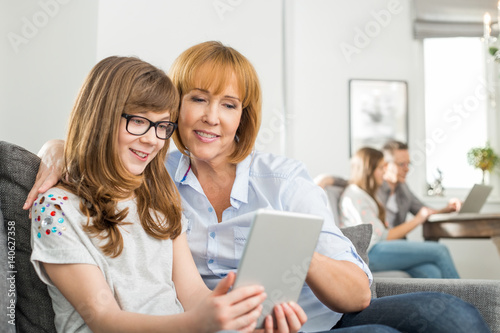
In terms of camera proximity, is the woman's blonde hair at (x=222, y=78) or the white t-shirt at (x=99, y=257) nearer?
the white t-shirt at (x=99, y=257)

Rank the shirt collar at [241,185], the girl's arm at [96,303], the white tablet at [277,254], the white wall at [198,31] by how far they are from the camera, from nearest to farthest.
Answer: the white tablet at [277,254] < the girl's arm at [96,303] < the shirt collar at [241,185] < the white wall at [198,31]

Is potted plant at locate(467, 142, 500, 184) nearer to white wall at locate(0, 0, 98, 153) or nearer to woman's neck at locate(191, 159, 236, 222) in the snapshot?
white wall at locate(0, 0, 98, 153)

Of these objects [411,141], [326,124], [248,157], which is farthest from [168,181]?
[411,141]

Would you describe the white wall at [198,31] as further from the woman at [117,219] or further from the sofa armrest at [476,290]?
the sofa armrest at [476,290]

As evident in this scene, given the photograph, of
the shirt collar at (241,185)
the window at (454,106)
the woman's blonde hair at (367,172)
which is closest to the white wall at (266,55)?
the window at (454,106)

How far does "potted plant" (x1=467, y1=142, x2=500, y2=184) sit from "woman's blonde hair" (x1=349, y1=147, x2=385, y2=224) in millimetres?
2021

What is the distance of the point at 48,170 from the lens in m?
1.21

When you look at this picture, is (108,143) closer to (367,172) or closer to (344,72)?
(367,172)

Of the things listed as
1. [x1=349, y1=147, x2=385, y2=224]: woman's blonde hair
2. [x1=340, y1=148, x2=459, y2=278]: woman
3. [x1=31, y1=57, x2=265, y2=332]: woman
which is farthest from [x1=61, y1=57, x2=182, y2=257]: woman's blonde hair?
[x1=349, y1=147, x2=385, y2=224]: woman's blonde hair

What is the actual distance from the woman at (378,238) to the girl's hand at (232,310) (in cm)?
236

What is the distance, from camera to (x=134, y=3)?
9.18ft

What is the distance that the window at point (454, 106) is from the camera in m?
5.36

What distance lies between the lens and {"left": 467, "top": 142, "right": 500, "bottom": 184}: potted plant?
17.0ft

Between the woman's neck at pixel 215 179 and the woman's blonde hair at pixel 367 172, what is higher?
the woman's neck at pixel 215 179
